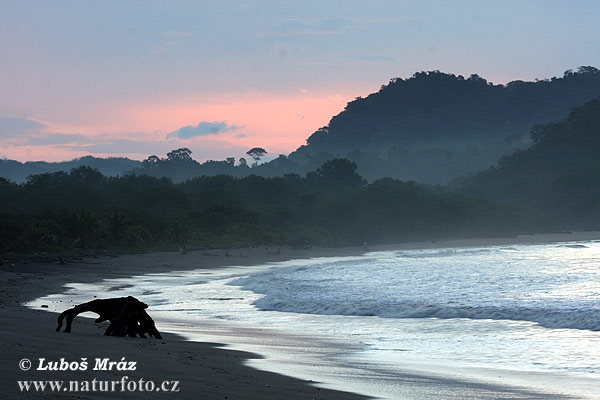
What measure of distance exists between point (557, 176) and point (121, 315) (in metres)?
153

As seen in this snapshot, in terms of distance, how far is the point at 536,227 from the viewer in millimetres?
104500

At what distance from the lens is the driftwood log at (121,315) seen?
39.6 feet

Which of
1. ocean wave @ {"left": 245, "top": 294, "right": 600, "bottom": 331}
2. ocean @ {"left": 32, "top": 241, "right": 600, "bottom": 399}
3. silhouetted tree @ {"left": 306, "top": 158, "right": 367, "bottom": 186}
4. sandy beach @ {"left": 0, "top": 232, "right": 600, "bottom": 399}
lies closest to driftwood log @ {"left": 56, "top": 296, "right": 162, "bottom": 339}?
sandy beach @ {"left": 0, "top": 232, "right": 600, "bottom": 399}

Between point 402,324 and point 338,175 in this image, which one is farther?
point 338,175

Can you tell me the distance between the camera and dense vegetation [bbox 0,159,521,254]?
49.6 meters

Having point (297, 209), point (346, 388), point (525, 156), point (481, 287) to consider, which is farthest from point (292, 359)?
point (525, 156)

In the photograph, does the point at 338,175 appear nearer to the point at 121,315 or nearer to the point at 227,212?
the point at 227,212

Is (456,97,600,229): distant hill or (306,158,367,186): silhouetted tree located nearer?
(306,158,367,186): silhouetted tree

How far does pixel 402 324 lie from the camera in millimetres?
17359

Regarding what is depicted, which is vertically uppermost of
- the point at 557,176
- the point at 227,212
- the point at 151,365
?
the point at 557,176

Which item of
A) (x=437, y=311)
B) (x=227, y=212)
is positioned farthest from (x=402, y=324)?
(x=227, y=212)

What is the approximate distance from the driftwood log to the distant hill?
10983 cm

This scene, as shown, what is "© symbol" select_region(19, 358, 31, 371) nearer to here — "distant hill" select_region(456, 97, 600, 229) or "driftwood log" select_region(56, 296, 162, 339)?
"driftwood log" select_region(56, 296, 162, 339)

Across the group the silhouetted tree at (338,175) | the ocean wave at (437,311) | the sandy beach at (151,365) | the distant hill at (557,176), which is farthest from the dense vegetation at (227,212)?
the sandy beach at (151,365)
